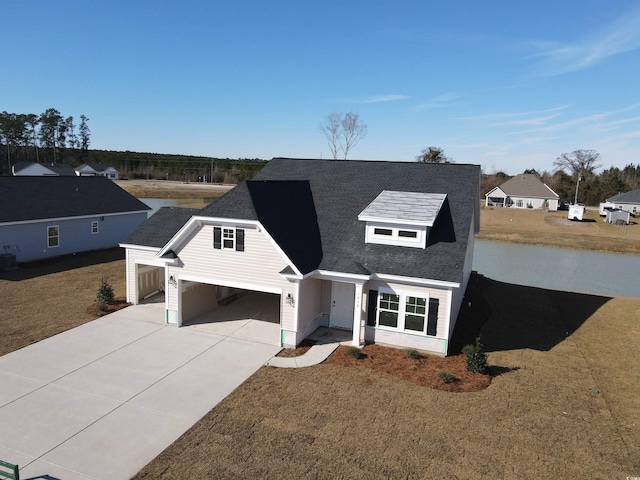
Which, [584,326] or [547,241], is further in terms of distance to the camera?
[547,241]

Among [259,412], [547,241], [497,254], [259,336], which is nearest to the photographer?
[259,412]

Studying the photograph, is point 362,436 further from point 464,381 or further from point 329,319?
point 329,319

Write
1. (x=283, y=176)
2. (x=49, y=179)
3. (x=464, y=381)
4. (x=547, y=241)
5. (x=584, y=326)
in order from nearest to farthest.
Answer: (x=464, y=381)
(x=584, y=326)
(x=283, y=176)
(x=49, y=179)
(x=547, y=241)

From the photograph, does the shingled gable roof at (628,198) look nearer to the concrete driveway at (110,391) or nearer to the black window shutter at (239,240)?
the black window shutter at (239,240)

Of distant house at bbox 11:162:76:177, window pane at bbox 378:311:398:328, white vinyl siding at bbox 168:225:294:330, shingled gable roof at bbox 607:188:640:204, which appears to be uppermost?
distant house at bbox 11:162:76:177

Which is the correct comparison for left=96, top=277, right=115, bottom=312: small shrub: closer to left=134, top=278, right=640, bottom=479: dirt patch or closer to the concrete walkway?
the concrete walkway

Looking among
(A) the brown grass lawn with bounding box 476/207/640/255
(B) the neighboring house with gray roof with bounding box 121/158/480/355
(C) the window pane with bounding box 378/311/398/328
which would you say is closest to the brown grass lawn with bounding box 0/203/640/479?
(C) the window pane with bounding box 378/311/398/328

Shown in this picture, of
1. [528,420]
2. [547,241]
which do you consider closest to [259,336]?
[528,420]
